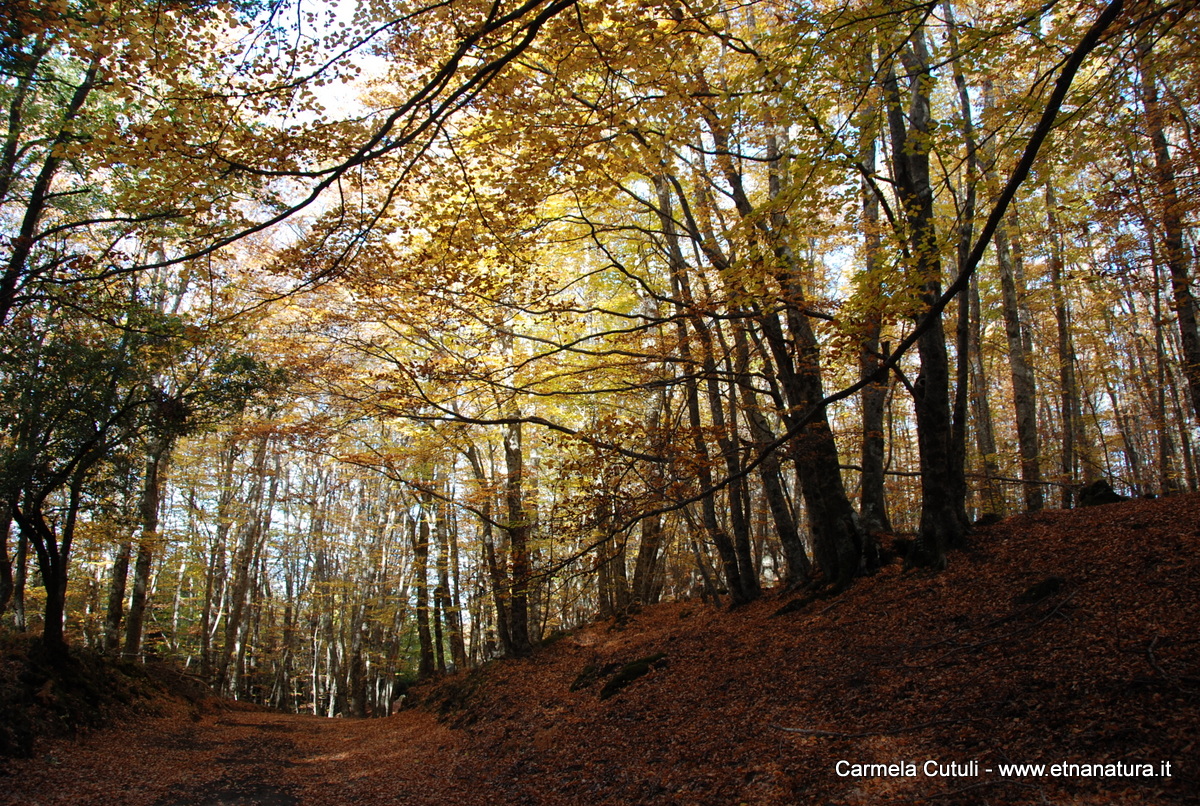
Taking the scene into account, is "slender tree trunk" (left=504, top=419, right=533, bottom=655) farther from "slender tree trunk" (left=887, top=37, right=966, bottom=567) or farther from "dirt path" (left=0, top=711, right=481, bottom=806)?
"slender tree trunk" (left=887, top=37, right=966, bottom=567)

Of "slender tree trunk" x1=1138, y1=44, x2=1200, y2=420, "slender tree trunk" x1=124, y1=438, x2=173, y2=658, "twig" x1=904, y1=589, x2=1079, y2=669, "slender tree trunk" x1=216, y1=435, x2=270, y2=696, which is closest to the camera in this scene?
"twig" x1=904, y1=589, x2=1079, y2=669

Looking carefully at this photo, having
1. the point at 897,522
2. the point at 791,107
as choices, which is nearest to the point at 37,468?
the point at 791,107

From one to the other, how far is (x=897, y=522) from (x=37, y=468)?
22.3 metres

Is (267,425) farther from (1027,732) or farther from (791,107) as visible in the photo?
(1027,732)

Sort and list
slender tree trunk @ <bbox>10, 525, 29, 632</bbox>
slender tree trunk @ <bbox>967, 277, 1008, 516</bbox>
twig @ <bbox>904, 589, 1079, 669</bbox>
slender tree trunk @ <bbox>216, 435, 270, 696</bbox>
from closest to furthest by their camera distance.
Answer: twig @ <bbox>904, 589, 1079, 669</bbox>
slender tree trunk @ <bbox>10, 525, 29, 632</bbox>
slender tree trunk @ <bbox>967, 277, 1008, 516</bbox>
slender tree trunk @ <bbox>216, 435, 270, 696</bbox>

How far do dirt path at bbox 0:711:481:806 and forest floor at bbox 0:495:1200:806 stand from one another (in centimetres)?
5

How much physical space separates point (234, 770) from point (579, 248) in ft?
30.1

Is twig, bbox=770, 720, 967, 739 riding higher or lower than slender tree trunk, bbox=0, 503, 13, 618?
lower

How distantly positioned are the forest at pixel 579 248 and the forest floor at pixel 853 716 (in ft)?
4.72

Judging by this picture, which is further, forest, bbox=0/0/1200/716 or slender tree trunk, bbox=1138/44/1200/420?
slender tree trunk, bbox=1138/44/1200/420

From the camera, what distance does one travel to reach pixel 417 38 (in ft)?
16.9

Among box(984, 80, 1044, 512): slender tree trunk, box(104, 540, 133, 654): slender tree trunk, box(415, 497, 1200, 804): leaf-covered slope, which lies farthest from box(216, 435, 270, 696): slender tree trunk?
box(984, 80, 1044, 512): slender tree trunk

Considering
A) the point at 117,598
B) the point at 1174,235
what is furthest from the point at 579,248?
the point at 117,598

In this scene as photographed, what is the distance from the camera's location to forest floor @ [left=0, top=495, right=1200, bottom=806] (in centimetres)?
366
